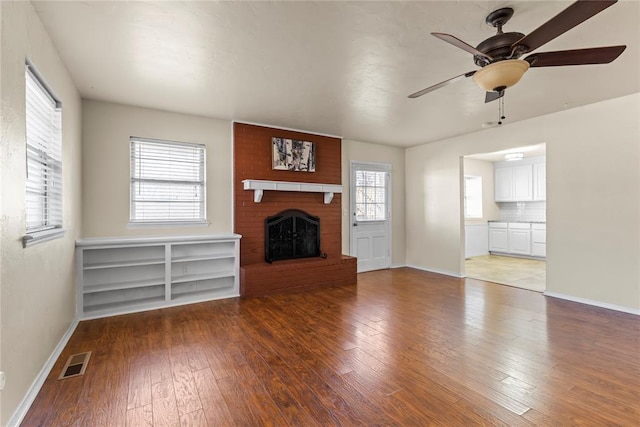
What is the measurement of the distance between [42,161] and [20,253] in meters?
0.96

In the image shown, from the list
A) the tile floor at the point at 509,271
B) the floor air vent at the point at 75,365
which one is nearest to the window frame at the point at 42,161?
the floor air vent at the point at 75,365

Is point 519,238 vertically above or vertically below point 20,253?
below

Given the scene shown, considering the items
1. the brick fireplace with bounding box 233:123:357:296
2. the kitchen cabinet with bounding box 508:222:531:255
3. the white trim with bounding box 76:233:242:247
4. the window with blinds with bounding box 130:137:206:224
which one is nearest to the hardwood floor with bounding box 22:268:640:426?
the brick fireplace with bounding box 233:123:357:296

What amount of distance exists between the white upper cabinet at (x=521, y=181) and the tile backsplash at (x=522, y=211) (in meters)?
0.32

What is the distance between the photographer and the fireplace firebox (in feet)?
16.3

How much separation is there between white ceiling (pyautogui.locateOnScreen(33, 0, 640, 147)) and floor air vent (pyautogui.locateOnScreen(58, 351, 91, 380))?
263 cm

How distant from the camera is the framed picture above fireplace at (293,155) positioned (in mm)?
5016

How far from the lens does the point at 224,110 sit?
167 inches

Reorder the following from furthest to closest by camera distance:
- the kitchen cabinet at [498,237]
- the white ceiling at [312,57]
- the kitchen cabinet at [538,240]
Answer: the kitchen cabinet at [498,237] < the kitchen cabinet at [538,240] < the white ceiling at [312,57]

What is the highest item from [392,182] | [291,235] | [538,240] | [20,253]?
[392,182]

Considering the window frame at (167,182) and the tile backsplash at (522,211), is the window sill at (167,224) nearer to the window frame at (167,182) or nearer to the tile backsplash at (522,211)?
the window frame at (167,182)

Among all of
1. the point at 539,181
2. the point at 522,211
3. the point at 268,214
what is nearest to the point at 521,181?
the point at 539,181

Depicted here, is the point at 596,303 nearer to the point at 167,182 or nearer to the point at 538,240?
the point at 538,240

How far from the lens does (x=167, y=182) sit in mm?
4301
